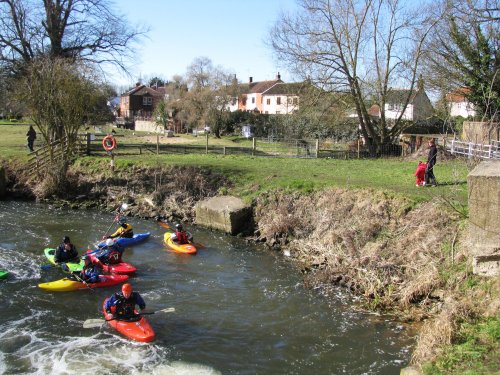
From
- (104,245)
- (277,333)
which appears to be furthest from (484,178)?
(104,245)

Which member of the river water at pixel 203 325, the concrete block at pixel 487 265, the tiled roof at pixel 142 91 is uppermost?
the tiled roof at pixel 142 91

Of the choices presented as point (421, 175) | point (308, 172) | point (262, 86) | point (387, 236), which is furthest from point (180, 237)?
point (262, 86)

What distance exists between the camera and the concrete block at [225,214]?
62.9 feet

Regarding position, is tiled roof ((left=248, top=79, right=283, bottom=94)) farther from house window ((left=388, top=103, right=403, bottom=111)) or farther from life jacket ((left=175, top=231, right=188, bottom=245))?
life jacket ((left=175, top=231, right=188, bottom=245))

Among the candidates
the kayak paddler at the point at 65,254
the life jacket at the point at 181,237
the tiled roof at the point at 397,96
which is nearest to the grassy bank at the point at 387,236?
the life jacket at the point at 181,237

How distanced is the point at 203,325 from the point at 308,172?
13016 millimetres

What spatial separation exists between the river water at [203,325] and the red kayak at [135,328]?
14cm

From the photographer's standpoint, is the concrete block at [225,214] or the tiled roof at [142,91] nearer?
the concrete block at [225,214]

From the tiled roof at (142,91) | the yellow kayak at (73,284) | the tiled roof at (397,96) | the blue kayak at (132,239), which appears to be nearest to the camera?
the yellow kayak at (73,284)

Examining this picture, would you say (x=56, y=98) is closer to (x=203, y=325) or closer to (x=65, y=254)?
(x=65, y=254)

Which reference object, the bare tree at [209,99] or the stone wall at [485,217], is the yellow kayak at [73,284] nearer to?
the stone wall at [485,217]

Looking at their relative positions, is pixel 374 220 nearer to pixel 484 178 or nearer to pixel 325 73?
pixel 484 178

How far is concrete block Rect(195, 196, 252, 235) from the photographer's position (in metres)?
19.2

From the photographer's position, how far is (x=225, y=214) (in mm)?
19312
